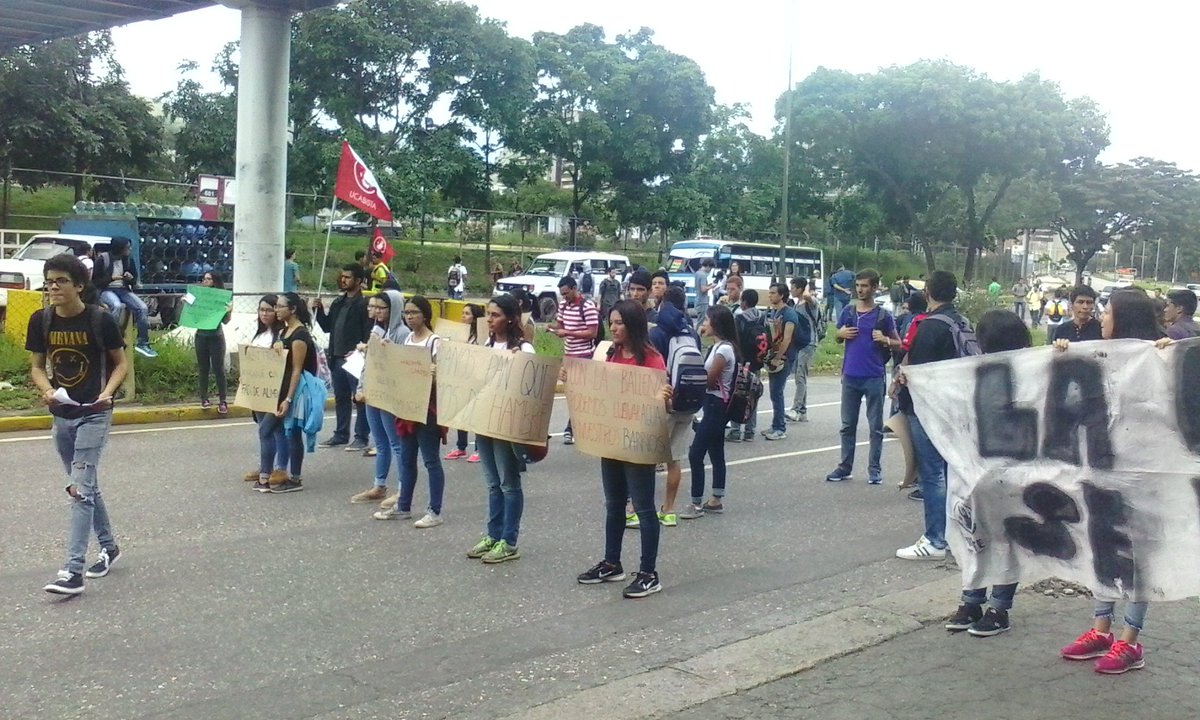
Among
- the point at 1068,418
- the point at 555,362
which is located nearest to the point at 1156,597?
the point at 1068,418

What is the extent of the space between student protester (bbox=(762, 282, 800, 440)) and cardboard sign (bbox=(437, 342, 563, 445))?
5972 millimetres

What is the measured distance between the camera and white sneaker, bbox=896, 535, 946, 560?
7.47m

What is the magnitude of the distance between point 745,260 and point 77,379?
3725cm

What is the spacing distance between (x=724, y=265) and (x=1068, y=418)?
111ft

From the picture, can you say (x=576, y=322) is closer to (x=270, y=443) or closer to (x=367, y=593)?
(x=270, y=443)

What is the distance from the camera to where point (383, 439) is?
845 centimetres

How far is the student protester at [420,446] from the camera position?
7.81 meters

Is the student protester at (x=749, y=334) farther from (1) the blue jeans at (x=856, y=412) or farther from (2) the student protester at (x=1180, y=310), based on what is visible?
(2) the student protester at (x=1180, y=310)

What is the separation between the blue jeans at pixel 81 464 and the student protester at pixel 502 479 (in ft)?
7.02

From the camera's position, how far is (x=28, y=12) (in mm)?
16906

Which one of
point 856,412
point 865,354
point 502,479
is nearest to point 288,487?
point 502,479

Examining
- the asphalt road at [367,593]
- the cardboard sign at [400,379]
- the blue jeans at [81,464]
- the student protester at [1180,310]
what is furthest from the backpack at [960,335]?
the blue jeans at [81,464]

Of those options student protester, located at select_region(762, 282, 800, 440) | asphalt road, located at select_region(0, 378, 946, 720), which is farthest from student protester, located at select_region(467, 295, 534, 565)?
student protester, located at select_region(762, 282, 800, 440)

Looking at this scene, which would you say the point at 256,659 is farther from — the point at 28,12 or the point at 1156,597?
the point at 28,12
